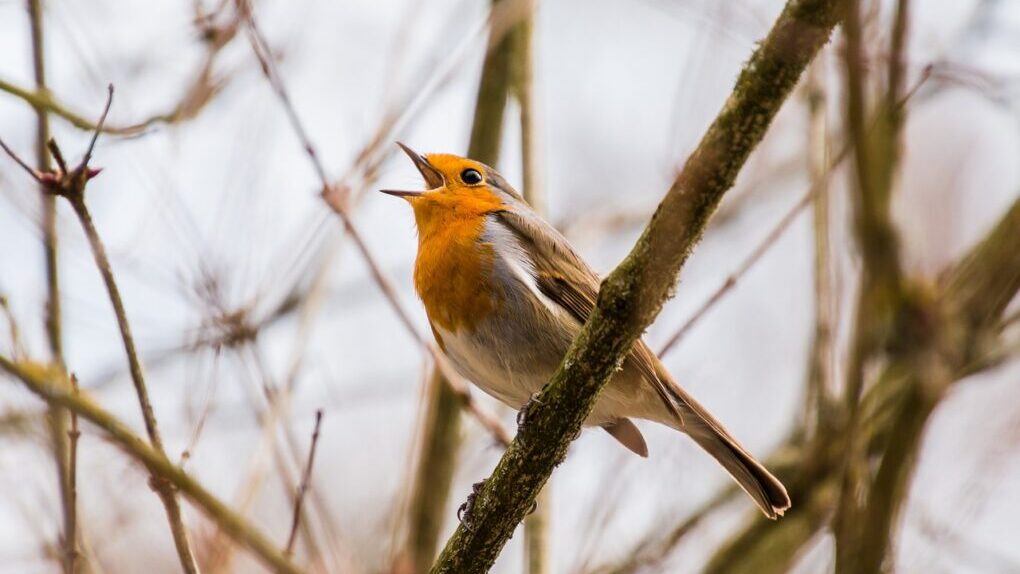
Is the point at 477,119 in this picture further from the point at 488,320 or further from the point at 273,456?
the point at 273,456

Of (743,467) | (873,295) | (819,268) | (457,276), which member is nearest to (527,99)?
(457,276)

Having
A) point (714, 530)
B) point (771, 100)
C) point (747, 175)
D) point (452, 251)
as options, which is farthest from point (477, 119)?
point (771, 100)

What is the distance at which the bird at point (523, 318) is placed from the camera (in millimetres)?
4156

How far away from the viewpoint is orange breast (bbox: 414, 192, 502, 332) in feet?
13.7

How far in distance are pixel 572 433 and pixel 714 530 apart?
8.69 feet

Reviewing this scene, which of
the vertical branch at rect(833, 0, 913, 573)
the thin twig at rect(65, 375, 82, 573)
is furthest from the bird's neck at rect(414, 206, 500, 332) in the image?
the vertical branch at rect(833, 0, 913, 573)

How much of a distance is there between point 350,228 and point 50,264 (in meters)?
1.12

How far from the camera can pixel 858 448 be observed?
8.82ft

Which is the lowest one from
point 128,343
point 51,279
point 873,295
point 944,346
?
point 944,346

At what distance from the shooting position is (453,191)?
487 cm

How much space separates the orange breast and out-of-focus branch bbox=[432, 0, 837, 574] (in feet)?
3.13

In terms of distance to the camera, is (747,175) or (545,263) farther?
(747,175)

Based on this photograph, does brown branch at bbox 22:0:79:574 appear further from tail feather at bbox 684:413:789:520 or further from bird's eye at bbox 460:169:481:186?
tail feather at bbox 684:413:789:520

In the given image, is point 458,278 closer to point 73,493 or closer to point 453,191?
point 453,191
